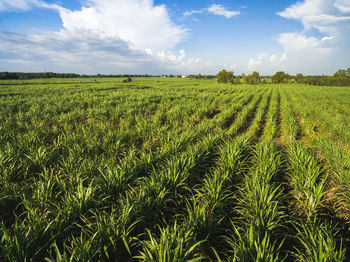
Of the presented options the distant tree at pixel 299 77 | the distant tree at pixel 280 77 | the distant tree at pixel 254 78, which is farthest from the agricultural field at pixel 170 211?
the distant tree at pixel 299 77

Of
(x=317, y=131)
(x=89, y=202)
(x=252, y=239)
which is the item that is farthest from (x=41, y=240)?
(x=317, y=131)

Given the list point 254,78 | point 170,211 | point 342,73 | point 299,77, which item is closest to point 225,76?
point 254,78

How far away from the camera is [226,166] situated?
4.18 metres

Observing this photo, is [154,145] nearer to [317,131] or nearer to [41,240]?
[41,240]

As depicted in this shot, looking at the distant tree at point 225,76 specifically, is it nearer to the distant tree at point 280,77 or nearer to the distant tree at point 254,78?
the distant tree at point 254,78

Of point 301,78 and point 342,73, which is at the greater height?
point 342,73

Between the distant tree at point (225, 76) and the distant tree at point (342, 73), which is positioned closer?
the distant tree at point (225, 76)

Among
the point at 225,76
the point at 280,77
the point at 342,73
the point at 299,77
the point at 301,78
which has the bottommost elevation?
the point at 225,76

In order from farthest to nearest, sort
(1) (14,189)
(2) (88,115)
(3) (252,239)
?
1. (2) (88,115)
2. (1) (14,189)
3. (3) (252,239)

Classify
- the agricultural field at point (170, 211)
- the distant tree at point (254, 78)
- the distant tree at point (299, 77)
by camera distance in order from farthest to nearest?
the distant tree at point (299, 77)
the distant tree at point (254, 78)
the agricultural field at point (170, 211)

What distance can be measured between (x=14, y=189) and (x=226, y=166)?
4.89 m

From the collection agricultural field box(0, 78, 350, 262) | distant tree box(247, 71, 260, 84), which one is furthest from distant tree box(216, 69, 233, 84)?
agricultural field box(0, 78, 350, 262)

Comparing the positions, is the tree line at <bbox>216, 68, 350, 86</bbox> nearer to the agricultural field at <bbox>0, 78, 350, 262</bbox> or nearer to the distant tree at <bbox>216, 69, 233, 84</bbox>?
the distant tree at <bbox>216, 69, 233, 84</bbox>

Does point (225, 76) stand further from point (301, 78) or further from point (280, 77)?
point (301, 78)
